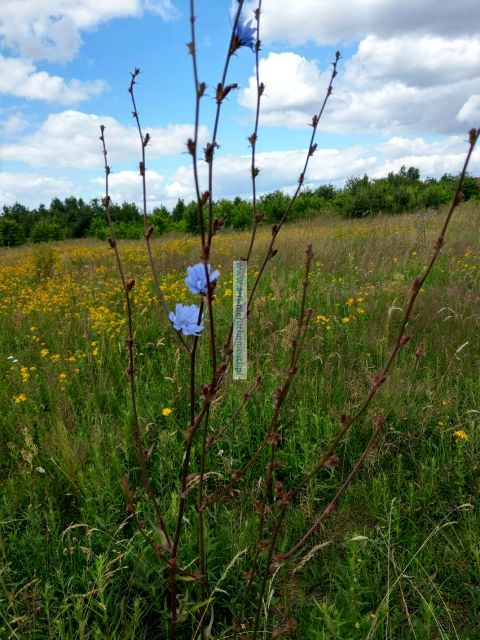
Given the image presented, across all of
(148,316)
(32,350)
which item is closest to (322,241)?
(148,316)

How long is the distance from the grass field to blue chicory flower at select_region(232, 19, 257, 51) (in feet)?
4.30

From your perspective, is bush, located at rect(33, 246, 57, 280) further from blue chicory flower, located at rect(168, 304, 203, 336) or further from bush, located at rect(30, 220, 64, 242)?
bush, located at rect(30, 220, 64, 242)

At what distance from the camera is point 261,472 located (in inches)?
89.4

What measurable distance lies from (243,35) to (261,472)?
72.8 inches

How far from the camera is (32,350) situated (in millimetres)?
3895

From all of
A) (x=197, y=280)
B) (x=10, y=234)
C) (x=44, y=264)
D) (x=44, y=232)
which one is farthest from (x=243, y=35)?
(x=10, y=234)

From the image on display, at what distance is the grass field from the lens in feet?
5.30

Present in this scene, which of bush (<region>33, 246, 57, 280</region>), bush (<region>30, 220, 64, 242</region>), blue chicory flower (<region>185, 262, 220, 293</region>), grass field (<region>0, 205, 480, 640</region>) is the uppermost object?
bush (<region>30, 220, 64, 242</region>)

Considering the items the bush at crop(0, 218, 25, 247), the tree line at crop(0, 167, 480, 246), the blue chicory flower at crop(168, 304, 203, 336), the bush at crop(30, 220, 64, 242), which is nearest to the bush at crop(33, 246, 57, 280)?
the tree line at crop(0, 167, 480, 246)

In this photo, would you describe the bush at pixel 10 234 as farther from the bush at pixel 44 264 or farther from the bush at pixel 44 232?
the bush at pixel 44 264

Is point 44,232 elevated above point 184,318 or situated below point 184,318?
above

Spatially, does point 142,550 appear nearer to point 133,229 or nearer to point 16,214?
point 133,229

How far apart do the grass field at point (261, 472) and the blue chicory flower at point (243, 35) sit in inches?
51.6

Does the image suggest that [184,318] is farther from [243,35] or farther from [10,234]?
[10,234]
